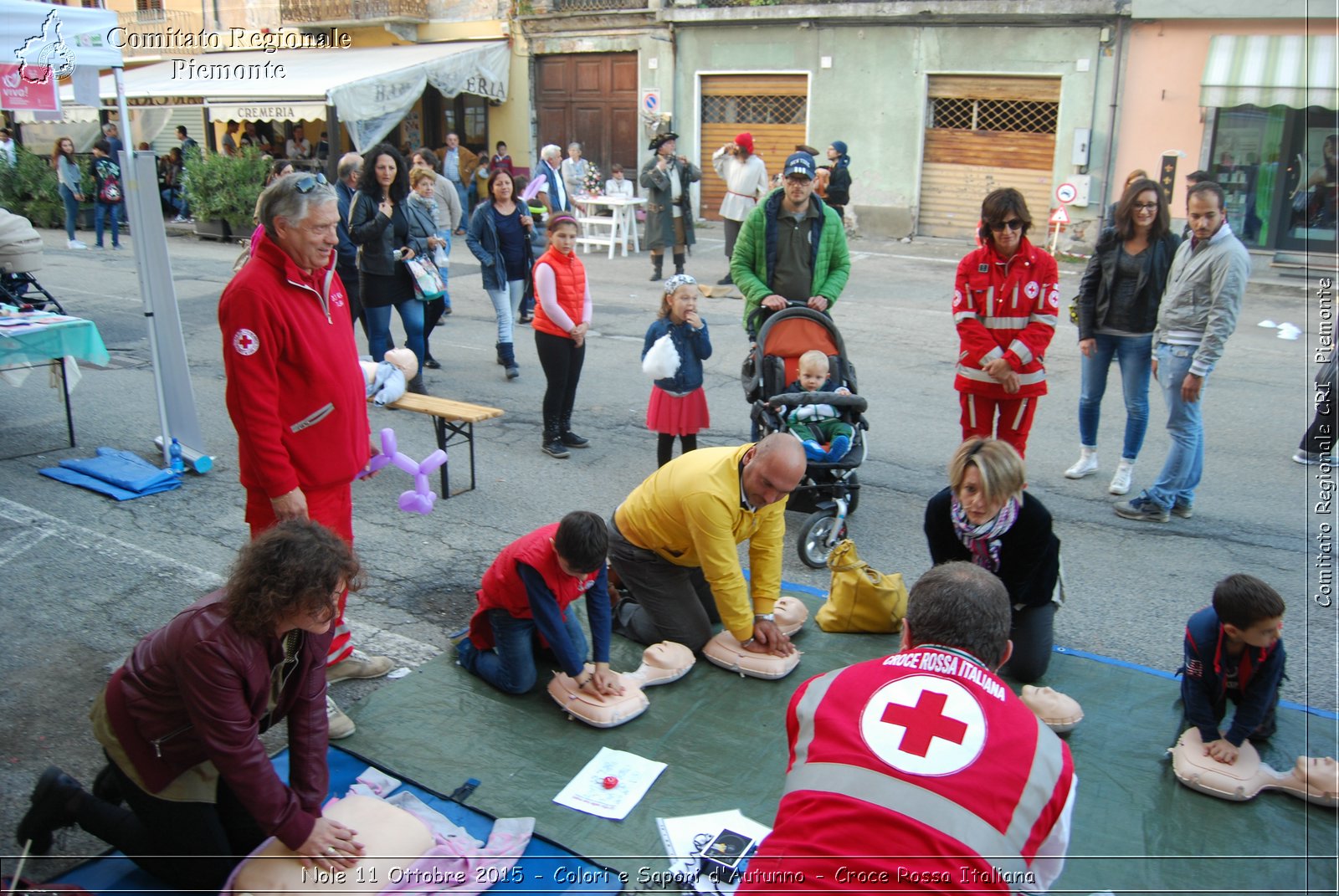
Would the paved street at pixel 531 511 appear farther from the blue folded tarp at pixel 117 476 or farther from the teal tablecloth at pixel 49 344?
the teal tablecloth at pixel 49 344

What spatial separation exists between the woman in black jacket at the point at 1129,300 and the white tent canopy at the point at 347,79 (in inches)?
608

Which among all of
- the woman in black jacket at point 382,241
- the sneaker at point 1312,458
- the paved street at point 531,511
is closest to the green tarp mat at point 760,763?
the paved street at point 531,511

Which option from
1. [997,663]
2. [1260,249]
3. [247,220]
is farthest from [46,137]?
[997,663]

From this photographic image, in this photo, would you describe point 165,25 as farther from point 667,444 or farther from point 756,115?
point 667,444

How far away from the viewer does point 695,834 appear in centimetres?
321

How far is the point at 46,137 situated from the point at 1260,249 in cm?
2931

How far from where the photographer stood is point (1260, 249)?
590 inches

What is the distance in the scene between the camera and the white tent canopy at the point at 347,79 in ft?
60.7

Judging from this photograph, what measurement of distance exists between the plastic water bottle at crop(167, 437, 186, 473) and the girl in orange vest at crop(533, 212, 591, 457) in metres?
2.29

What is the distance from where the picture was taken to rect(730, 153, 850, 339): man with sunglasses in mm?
6418

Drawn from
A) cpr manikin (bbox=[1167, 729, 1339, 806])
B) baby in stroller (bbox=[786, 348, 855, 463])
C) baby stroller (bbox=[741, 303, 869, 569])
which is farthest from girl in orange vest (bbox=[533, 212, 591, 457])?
cpr manikin (bbox=[1167, 729, 1339, 806])

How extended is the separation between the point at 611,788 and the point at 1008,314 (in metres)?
3.40

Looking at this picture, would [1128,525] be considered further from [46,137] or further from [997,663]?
[46,137]

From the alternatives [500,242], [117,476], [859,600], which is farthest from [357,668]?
[500,242]
